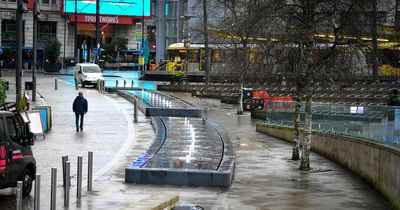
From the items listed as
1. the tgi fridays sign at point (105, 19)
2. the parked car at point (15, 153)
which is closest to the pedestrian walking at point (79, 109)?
the parked car at point (15, 153)

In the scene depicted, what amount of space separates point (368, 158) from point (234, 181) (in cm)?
425

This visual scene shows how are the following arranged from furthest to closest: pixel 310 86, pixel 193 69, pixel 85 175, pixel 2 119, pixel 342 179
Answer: pixel 193 69 → pixel 310 86 → pixel 342 179 → pixel 85 175 → pixel 2 119

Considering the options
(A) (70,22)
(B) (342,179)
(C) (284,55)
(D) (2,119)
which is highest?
(A) (70,22)

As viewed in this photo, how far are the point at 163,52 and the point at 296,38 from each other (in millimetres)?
82393

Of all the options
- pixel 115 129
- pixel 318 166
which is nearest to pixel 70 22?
pixel 115 129

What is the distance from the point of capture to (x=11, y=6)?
99.4 metres

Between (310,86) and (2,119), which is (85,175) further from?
(310,86)

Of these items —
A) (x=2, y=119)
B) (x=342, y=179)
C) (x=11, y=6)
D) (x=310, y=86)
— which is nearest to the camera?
(x=2, y=119)

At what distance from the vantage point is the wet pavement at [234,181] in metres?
16.4

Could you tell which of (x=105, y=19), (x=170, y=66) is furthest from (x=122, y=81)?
(x=105, y=19)

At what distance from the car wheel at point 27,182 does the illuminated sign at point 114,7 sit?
8882cm

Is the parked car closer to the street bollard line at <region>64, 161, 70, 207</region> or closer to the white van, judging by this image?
the street bollard line at <region>64, 161, 70, 207</region>

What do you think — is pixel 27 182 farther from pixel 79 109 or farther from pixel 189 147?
pixel 79 109

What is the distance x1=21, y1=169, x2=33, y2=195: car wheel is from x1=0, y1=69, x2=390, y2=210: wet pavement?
0.35 metres
